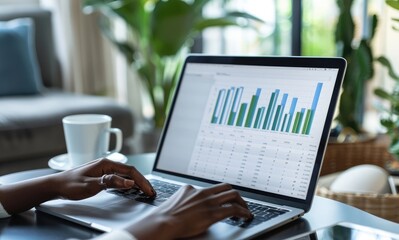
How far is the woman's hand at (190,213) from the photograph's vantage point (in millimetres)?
690

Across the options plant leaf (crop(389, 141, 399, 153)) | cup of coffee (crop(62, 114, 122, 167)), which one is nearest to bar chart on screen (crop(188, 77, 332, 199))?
cup of coffee (crop(62, 114, 122, 167))

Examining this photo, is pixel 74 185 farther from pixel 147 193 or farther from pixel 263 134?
pixel 263 134

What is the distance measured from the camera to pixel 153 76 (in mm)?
2652

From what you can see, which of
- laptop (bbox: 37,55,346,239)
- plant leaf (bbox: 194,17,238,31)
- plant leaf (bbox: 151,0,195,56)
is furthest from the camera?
plant leaf (bbox: 194,17,238,31)

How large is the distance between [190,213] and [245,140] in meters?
0.24

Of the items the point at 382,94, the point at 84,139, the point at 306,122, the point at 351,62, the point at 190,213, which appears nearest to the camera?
the point at 190,213

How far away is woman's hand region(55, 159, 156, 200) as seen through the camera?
34.3 inches

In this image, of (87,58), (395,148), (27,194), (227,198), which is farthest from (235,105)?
(87,58)

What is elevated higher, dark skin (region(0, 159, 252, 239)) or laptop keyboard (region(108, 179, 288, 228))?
dark skin (region(0, 159, 252, 239))

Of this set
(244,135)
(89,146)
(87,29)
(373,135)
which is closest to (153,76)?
(87,29)

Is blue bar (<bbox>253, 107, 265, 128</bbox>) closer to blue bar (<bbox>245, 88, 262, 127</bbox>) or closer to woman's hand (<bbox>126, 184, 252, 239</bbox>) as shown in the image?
blue bar (<bbox>245, 88, 262, 127</bbox>)

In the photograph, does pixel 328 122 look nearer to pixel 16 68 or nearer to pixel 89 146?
pixel 89 146

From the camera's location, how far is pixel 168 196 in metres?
0.91

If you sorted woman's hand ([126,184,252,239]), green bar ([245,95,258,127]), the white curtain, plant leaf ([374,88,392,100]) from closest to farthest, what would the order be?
woman's hand ([126,184,252,239]), green bar ([245,95,258,127]), plant leaf ([374,88,392,100]), the white curtain
